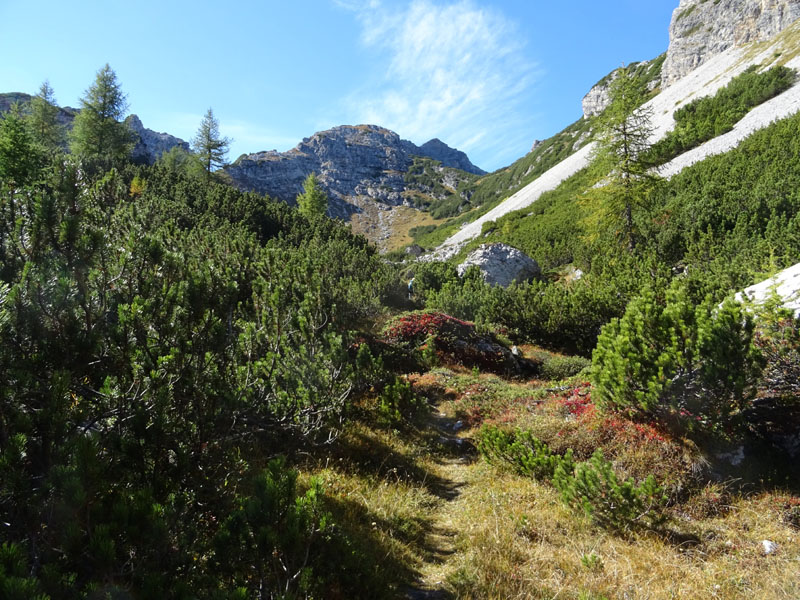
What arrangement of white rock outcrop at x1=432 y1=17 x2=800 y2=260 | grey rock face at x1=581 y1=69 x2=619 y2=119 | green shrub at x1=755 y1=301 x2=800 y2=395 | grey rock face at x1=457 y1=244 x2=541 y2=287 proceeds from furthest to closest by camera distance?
grey rock face at x1=581 y1=69 x2=619 y2=119
white rock outcrop at x1=432 y1=17 x2=800 y2=260
grey rock face at x1=457 y1=244 x2=541 y2=287
green shrub at x1=755 y1=301 x2=800 y2=395

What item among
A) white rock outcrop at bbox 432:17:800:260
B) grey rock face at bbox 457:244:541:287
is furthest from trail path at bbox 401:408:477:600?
white rock outcrop at bbox 432:17:800:260

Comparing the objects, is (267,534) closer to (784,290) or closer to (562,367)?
(784,290)

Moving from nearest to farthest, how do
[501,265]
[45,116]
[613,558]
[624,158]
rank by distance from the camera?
[613,558], [624,158], [501,265], [45,116]

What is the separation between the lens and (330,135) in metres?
165

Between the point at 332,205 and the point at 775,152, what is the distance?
11358 cm

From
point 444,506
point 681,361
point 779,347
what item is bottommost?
point 444,506

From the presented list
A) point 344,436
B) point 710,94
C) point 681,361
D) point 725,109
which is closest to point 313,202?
point 725,109

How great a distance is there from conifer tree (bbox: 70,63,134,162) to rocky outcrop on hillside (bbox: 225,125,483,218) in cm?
7879

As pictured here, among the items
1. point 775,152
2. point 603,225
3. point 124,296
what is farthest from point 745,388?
point 775,152

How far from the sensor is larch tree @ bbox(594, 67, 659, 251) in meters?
20.3

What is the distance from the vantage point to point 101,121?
33.7m

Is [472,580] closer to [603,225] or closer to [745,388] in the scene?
[745,388]

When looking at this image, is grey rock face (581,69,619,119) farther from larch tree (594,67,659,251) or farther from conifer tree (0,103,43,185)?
conifer tree (0,103,43,185)

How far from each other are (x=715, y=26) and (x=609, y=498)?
7764 cm
